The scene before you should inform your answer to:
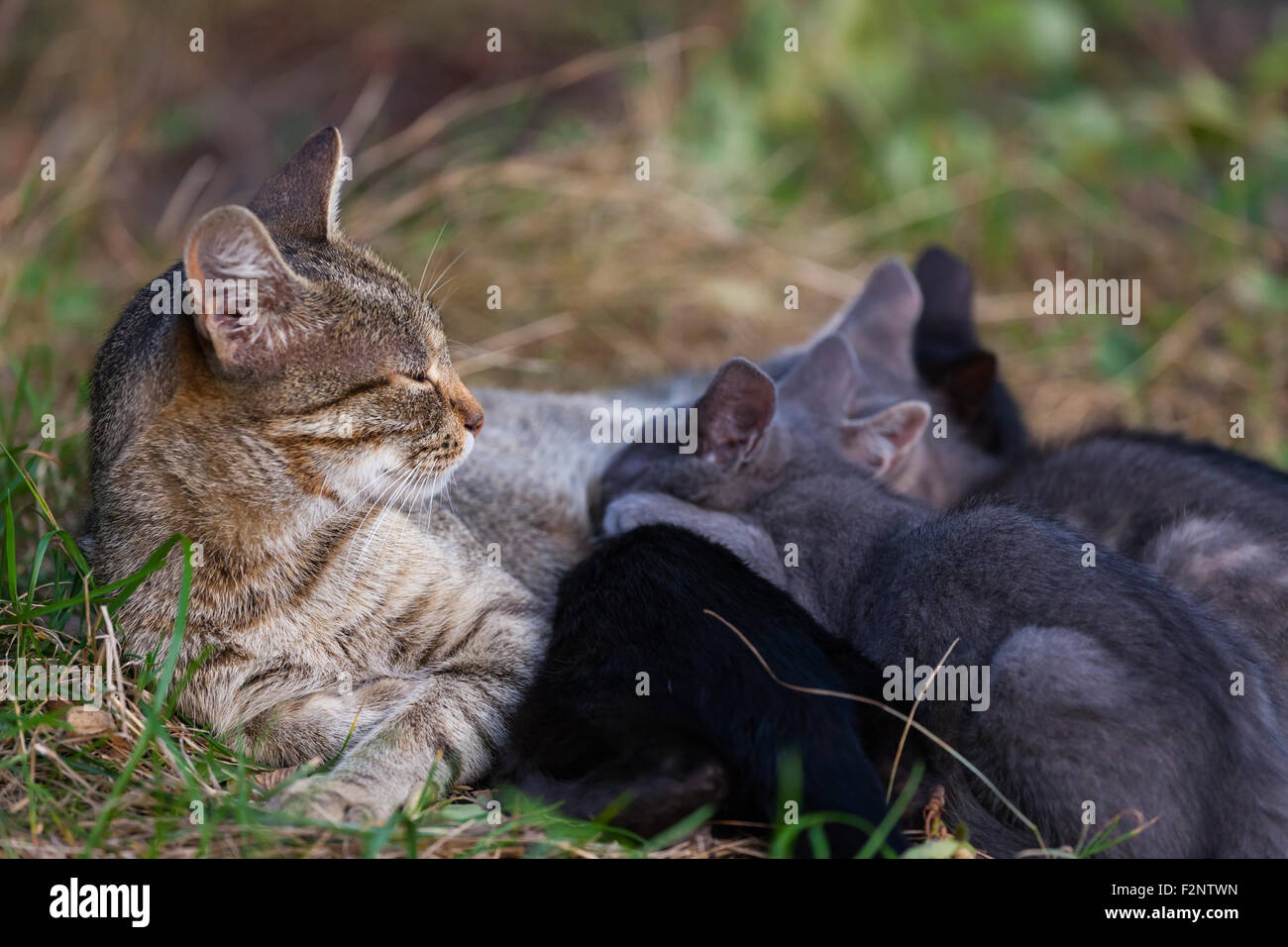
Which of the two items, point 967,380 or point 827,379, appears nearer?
point 827,379

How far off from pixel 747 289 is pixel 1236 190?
103 inches

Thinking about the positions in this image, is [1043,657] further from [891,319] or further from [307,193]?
[307,193]

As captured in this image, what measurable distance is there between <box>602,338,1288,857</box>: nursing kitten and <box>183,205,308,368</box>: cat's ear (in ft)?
4.29

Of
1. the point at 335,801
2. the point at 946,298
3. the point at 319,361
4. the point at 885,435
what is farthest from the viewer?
the point at 946,298

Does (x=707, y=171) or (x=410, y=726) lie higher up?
(x=707, y=171)

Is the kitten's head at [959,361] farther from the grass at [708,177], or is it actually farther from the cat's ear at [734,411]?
the cat's ear at [734,411]

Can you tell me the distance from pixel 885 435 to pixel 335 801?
215 cm

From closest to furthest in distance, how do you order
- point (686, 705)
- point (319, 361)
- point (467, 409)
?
point (686, 705) → point (319, 361) → point (467, 409)

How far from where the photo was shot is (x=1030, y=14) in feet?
21.4

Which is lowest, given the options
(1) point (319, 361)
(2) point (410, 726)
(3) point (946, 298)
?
(2) point (410, 726)

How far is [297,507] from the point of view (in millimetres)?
2930

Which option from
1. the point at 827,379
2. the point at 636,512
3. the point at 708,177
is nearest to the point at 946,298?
the point at 827,379

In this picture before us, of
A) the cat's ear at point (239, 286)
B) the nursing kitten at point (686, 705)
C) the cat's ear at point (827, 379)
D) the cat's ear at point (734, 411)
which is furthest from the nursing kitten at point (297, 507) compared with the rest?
the cat's ear at point (827, 379)

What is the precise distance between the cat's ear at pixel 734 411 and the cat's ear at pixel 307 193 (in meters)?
1.21
